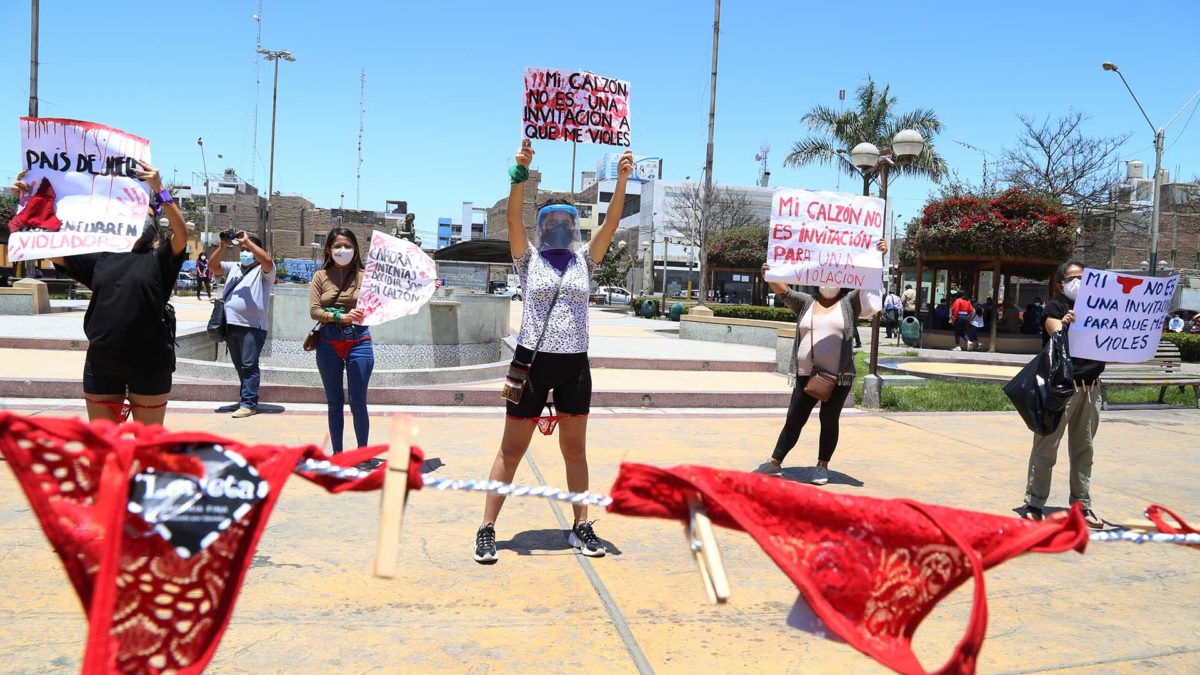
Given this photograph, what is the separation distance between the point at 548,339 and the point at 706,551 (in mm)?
2479

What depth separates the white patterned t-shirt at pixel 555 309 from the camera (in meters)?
4.18

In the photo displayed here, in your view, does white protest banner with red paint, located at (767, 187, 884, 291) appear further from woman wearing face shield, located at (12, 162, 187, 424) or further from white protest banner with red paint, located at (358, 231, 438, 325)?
woman wearing face shield, located at (12, 162, 187, 424)

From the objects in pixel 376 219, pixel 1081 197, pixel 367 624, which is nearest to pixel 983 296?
pixel 1081 197

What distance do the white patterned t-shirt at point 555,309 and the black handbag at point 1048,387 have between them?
3157 mm

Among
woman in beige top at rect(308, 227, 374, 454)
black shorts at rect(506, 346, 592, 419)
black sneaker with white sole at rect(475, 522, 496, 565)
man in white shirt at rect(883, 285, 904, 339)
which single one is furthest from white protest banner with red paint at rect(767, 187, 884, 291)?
man in white shirt at rect(883, 285, 904, 339)

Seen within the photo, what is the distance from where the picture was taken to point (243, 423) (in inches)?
308

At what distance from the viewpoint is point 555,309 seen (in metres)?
4.20

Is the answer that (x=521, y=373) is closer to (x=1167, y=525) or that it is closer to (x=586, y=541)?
(x=586, y=541)

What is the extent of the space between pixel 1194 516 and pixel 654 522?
3.95 metres

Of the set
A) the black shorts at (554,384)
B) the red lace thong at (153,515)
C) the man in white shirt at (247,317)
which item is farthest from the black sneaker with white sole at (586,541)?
the man in white shirt at (247,317)

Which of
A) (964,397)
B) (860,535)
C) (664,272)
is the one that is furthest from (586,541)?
(664,272)

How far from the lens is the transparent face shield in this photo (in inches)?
169

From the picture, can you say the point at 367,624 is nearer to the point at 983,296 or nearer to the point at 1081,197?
the point at 1081,197

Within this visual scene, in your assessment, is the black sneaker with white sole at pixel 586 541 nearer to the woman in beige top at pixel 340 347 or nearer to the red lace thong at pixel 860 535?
the woman in beige top at pixel 340 347
